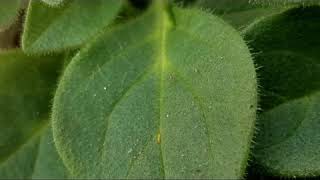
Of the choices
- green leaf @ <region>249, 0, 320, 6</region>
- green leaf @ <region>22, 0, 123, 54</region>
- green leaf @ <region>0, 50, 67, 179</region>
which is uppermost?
green leaf @ <region>249, 0, 320, 6</region>

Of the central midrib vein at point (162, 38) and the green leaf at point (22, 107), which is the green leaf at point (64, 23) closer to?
the central midrib vein at point (162, 38)

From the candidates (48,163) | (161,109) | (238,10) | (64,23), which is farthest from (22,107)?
(238,10)

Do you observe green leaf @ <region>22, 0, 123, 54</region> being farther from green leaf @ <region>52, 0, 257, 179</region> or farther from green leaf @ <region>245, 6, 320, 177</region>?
green leaf @ <region>245, 6, 320, 177</region>

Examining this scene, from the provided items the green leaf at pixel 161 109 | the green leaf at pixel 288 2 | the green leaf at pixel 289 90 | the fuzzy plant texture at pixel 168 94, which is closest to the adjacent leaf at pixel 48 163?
the fuzzy plant texture at pixel 168 94

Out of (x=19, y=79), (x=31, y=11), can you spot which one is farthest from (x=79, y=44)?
(x=19, y=79)

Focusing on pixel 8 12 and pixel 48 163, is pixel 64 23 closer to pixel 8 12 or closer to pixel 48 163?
pixel 8 12

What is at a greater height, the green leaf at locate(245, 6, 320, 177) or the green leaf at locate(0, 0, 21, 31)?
the green leaf at locate(0, 0, 21, 31)

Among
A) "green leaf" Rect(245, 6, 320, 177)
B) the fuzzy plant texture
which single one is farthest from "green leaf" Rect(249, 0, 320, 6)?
"green leaf" Rect(245, 6, 320, 177)

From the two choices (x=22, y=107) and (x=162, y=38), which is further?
(x=22, y=107)
